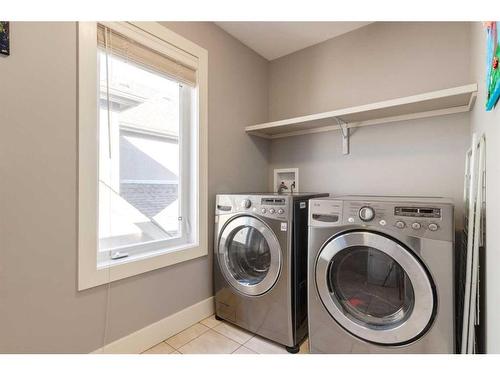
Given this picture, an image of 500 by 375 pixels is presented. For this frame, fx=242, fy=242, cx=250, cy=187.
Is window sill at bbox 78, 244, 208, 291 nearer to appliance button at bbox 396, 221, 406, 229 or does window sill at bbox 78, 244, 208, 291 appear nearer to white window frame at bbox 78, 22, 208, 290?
white window frame at bbox 78, 22, 208, 290

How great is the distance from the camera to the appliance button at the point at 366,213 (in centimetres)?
117

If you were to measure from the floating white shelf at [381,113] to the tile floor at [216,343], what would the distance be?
1.53 metres

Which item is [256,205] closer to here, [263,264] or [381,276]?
[263,264]

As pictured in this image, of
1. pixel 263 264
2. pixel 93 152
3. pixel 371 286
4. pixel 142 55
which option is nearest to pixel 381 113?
pixel 371 286

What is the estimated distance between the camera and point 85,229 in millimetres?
1208

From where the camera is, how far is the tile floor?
4.76 feet

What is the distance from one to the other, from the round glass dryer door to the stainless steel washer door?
314mm

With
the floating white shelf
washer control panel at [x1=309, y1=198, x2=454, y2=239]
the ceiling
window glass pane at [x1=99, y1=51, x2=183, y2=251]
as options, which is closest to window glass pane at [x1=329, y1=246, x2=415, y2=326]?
washer control panel at [x1=309, y1=198, x2=454, y2=239]

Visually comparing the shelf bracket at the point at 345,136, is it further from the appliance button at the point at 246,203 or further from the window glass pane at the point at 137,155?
the window glass pane at the point at 137,155

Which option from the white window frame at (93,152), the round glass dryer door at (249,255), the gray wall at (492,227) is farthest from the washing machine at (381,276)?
the white window frame at (93,152)

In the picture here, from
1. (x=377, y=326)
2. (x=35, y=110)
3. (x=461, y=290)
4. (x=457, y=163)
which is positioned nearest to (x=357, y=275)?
(x=377, y=326)

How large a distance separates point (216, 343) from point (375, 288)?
3.32 ft

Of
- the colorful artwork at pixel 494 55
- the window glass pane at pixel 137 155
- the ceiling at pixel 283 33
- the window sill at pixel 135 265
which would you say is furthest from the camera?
the ceiling at pixel 283 33
